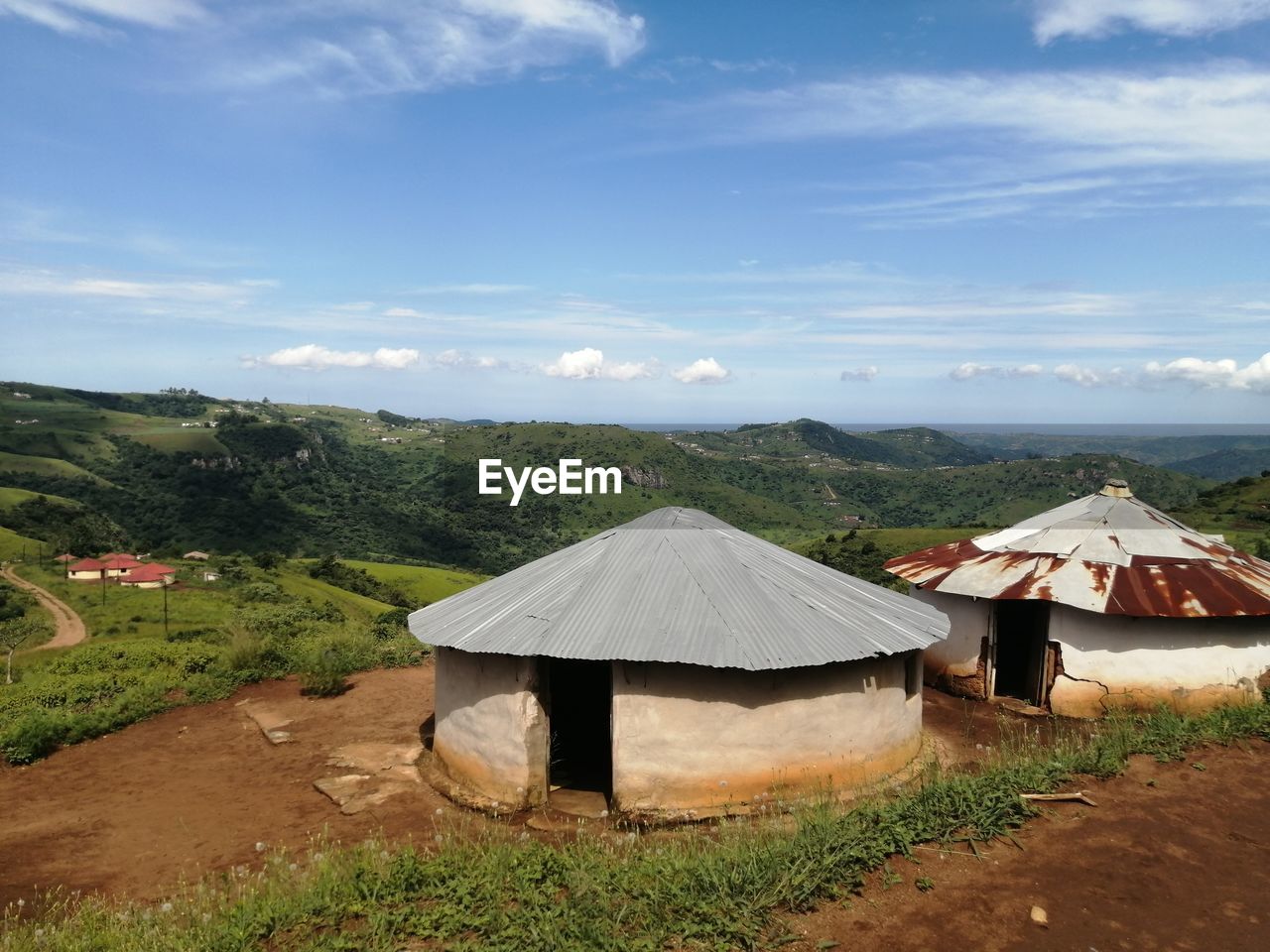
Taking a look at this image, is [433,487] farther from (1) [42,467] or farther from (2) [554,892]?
(2) [554,892]

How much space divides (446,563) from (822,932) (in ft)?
380

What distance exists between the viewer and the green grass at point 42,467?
117 metres

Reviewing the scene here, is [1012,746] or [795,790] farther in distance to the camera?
[1012,746]

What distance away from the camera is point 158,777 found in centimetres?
1046

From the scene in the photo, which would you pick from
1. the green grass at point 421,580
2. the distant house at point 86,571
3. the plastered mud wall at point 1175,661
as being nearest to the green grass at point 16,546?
the distant house at point 86,571

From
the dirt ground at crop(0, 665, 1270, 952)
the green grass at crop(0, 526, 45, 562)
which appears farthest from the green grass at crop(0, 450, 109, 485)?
the dirt ground at crop(0, 665, 1270, 952)

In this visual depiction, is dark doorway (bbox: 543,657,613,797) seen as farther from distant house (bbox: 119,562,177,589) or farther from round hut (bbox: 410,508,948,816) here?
distant house (bbox: 119,562,177,589)

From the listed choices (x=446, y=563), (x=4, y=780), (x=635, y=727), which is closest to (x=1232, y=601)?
(x=635, y=727)

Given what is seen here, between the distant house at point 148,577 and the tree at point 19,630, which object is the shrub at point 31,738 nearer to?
the tree at point 19,630

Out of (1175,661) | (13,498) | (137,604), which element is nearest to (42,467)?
(13,498)

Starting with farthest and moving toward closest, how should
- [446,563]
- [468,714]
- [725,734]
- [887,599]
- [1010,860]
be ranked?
[446,563]
[887,599]
[468,714]
[725,734]
[1010,860]

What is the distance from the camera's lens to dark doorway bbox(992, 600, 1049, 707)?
13.1 meters

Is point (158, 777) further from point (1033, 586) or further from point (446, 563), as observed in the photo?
point (446, 563)

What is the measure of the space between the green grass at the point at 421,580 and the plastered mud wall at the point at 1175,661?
65158 mm
